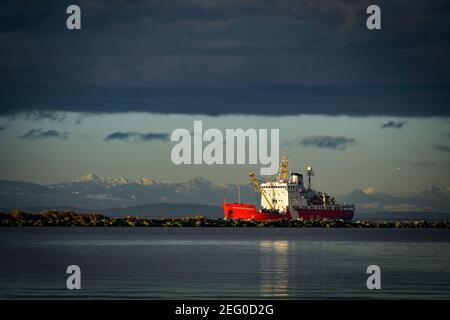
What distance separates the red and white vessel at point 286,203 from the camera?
173m

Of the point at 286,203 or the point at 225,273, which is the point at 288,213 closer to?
the point at 286,203

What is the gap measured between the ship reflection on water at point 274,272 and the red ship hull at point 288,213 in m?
80.0

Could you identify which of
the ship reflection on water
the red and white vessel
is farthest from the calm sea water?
the red and white vessel

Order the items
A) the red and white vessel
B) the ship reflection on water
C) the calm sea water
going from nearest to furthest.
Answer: the calm sea water, the ship reflection on water, the red and white vessel

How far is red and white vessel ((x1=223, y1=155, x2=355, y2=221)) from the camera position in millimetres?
173125

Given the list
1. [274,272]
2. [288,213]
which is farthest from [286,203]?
[274,272]

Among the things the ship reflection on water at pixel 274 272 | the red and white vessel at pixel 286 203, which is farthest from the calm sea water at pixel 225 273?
the red and white vessel at pixel 286 203

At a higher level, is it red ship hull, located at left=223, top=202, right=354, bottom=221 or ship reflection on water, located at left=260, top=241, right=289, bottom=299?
red ship hull, located at left=223, top=202, right=354, bottom=221

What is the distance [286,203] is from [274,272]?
110m

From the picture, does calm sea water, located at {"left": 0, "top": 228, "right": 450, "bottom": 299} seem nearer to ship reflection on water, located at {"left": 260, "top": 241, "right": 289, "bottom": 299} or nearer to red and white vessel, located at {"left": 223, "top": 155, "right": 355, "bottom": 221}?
ship reflection on water, located at {"left": 260, "top": 241, "right": 289, "bottom": 299}

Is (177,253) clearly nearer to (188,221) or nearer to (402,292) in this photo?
(402,292)

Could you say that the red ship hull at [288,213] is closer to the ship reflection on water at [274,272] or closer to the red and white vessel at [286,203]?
the red and white vessel at [286,203]
